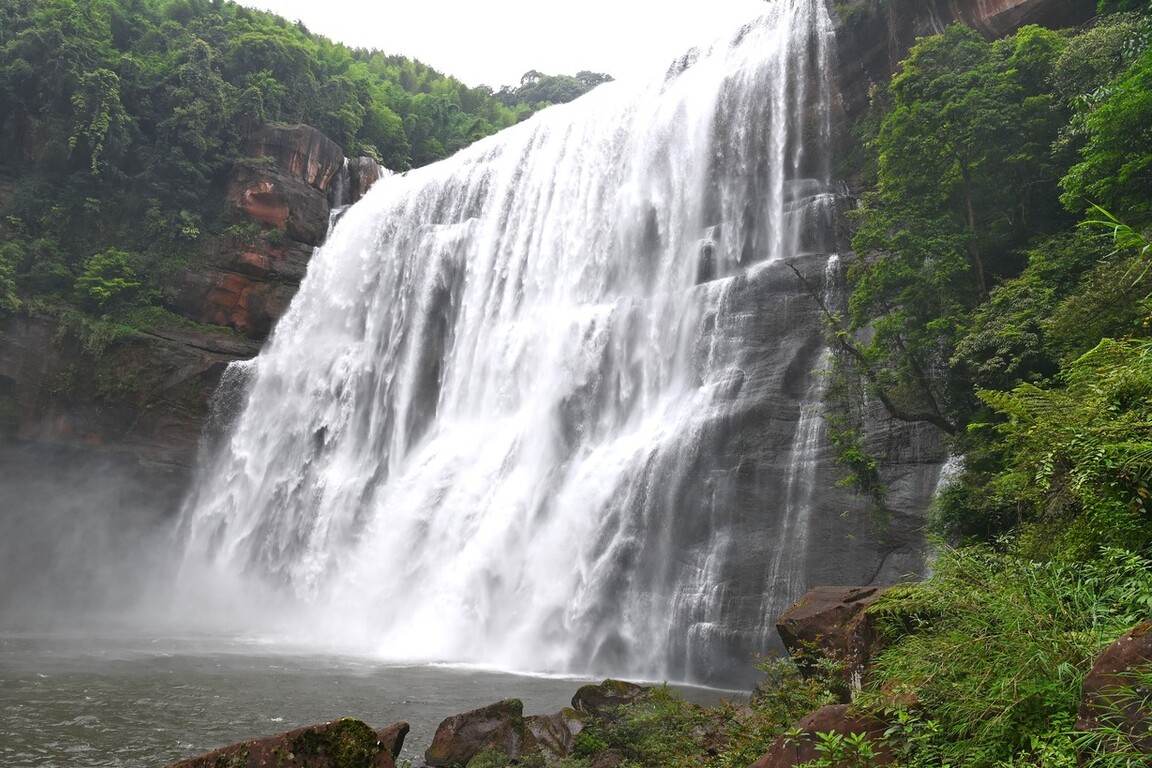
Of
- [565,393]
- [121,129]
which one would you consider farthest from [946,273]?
[121,129]

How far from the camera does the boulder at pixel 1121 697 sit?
10.2ft

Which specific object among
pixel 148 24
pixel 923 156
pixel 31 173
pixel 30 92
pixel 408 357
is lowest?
pixel 408 357

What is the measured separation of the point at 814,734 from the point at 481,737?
4529 mm

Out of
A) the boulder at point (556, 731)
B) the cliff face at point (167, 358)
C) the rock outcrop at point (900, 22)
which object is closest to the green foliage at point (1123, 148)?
the rock outcrop at point (900, 22)

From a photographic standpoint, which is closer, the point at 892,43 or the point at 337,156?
the point at 892,43

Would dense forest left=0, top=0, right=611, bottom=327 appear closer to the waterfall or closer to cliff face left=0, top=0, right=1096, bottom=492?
cliff face left=0, top=0, right=1096, bottom=492

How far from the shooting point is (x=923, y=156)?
1661 cm

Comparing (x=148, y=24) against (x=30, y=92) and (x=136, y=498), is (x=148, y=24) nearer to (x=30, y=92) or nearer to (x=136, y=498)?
(x=30, y=92)

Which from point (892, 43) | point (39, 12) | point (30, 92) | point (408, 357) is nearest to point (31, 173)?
point (30, 92)

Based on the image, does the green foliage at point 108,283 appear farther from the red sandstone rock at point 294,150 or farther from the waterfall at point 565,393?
the red sandstone rock at point 294,150

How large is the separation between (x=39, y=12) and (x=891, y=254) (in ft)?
114

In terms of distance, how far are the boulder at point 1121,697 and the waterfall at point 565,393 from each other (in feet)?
35.2

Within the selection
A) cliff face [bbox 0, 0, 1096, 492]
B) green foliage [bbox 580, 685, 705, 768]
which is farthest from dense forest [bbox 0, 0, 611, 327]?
green foliage [bbox 580, 685, 705, 768]

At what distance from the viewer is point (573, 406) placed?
19891 mm
